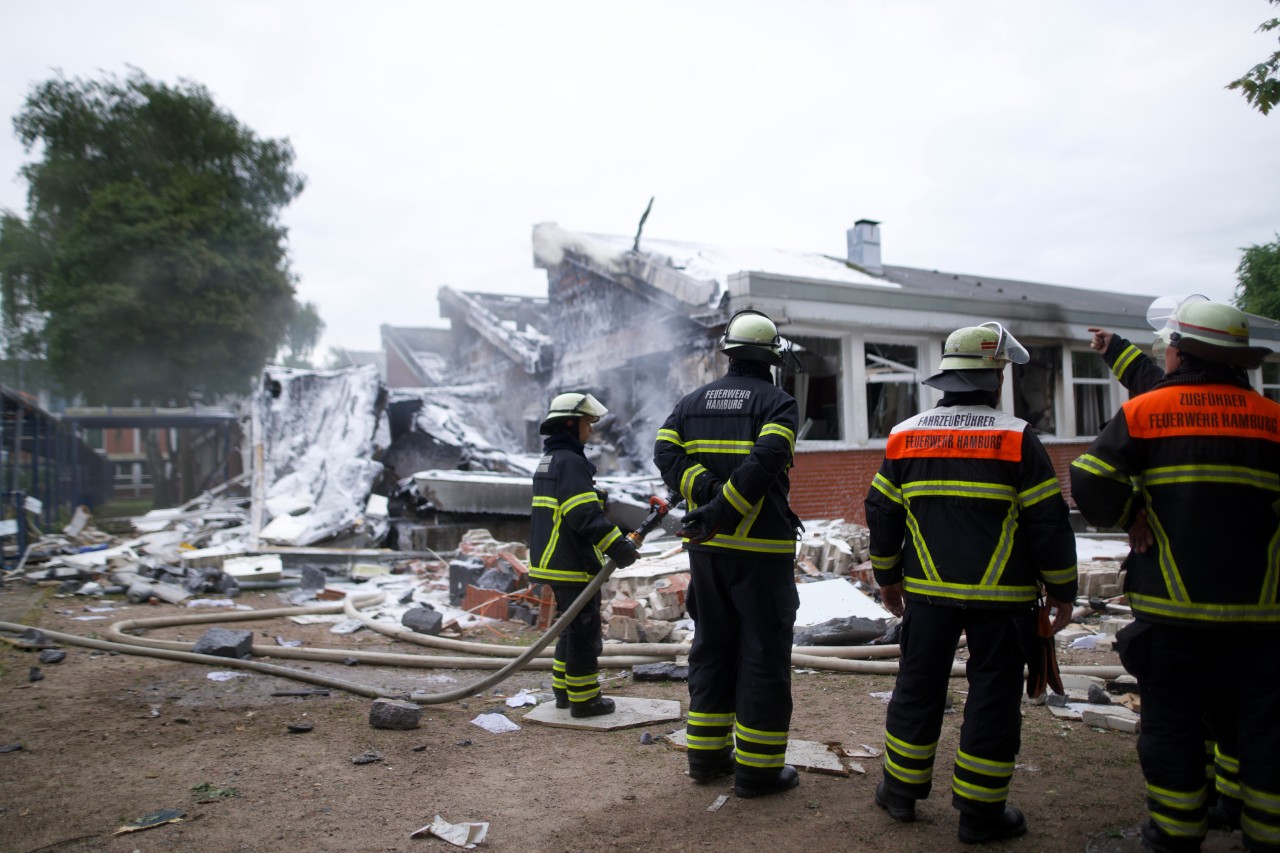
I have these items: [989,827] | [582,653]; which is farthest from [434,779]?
[989,827]

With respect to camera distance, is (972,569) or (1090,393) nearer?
(972,569)

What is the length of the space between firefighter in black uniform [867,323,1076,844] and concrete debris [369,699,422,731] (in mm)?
2486

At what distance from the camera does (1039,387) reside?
13766 mm

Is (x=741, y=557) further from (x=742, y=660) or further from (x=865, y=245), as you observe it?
(x=865, y=245)

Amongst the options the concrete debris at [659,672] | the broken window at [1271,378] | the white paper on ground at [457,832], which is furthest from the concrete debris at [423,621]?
the broken window at [1271,378]

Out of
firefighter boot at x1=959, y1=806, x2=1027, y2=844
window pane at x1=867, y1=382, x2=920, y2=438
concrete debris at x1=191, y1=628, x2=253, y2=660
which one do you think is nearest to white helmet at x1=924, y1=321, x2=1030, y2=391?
firefighter boot at x1=959, y1=806, x2=1027, y2=844

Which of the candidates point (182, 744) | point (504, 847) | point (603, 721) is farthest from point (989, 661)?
point (182, 744)

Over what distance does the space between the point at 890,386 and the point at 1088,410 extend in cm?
485

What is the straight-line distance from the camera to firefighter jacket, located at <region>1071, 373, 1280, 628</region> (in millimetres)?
2518

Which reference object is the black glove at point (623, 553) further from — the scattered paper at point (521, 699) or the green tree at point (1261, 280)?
the green tree at point (1261, 280)

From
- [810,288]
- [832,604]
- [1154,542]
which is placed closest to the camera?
[1154,542]

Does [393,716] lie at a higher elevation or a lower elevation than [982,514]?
lower

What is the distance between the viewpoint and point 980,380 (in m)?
3.08

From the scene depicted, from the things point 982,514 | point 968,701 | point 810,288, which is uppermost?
point 810,288
